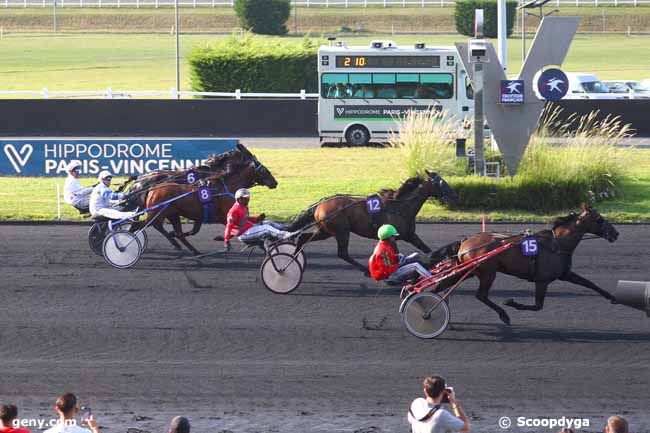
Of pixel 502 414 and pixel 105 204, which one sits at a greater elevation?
pixel 105 204

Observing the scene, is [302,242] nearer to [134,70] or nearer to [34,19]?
[134,70]

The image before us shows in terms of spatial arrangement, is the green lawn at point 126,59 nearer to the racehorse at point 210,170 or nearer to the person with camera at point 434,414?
the racehorse at point 210,170

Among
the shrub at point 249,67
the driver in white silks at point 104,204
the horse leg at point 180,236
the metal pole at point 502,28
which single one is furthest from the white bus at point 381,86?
the driver in white silks at point 104,204

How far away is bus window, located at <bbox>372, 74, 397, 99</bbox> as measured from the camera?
2962 cm

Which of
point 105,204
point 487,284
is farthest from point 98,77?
point 487,284

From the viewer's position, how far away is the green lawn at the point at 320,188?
746 inches

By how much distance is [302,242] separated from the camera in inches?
544

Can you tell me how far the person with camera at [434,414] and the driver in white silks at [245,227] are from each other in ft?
22.6

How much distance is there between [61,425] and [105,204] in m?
8.76

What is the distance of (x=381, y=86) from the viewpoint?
29.7 meters

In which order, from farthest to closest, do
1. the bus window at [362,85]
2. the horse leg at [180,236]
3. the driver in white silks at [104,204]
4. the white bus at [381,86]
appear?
1. the bus window at [362,85]
2. the white bus at [381,86]
3. the horse leg at [180,236]
4. the driver in white silks at [104,204]

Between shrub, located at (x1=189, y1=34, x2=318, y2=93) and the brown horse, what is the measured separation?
28.6 metres

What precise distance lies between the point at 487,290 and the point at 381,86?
18761 mm

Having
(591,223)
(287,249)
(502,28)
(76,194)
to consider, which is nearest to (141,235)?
(76,194)
